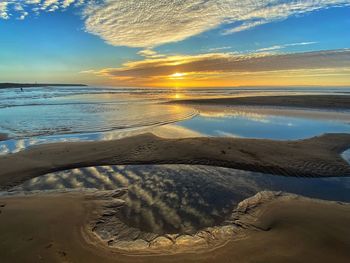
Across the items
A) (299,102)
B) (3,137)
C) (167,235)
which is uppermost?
(299,102)

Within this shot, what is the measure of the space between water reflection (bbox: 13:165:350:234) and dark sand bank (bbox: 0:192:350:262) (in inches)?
19.9

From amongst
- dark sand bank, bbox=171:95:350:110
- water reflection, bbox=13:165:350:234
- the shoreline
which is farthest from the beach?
dark sand bank, bbox=171:95:350:110

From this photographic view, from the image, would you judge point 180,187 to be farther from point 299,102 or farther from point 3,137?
point 299,102

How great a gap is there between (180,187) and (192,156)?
2.80 metres

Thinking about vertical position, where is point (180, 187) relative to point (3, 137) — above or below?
below

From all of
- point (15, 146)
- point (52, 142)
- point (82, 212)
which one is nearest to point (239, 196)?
point (82, 212)

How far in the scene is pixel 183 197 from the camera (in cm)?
684

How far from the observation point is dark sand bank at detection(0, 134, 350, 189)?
8922 millimetres

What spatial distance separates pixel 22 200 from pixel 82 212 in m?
1.72

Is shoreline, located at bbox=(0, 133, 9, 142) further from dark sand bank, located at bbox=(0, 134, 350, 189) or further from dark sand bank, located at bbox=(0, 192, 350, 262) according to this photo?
dark sand bank, located at bbox=(0, 192, 350, 262)

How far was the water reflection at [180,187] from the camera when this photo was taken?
19.0 ft

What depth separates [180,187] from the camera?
24.6 ft

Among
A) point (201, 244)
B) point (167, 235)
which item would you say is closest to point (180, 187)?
point (167, 235)

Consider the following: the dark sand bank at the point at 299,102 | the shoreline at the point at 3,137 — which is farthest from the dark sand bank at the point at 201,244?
the dark sand bank at the point at 299,102
